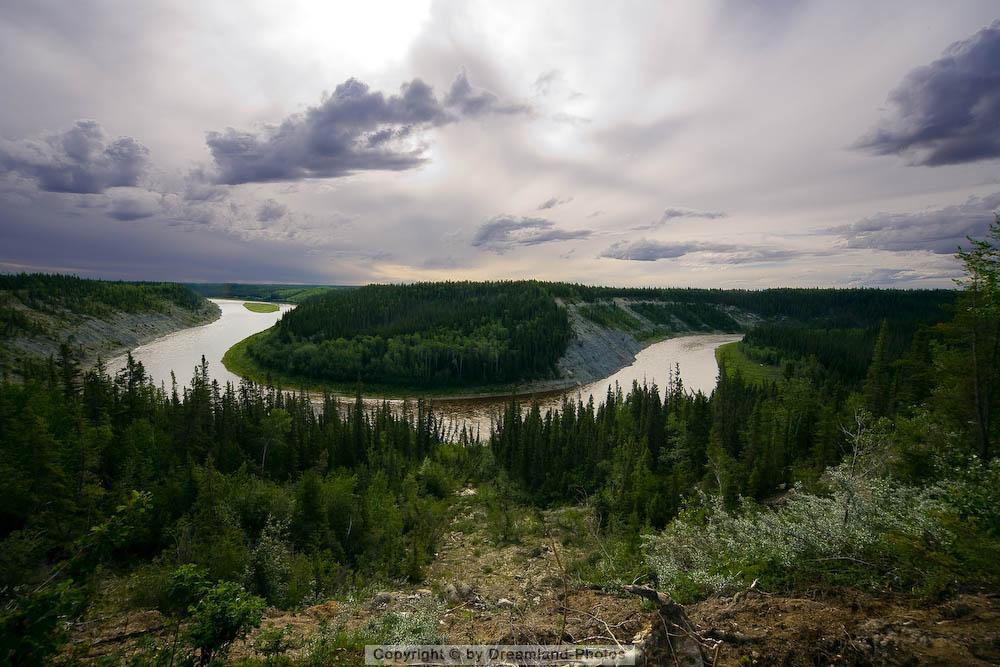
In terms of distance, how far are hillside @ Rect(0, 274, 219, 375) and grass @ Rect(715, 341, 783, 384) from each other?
17362cm

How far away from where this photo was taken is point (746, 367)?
140 meters

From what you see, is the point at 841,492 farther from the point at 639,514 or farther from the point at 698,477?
the point at 698,477

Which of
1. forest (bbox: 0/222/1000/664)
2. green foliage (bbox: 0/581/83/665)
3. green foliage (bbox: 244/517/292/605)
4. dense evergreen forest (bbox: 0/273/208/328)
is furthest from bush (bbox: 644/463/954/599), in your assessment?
dense evergreen forest (bbox: 0/273/208/328)

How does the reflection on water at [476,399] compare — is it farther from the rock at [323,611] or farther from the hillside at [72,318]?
the rock at [323,611]

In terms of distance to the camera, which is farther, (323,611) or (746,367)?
(746,367)

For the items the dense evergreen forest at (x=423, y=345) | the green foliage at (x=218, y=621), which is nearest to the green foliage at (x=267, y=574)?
the green foliage at (x=218, y=621)

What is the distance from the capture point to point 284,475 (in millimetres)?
49438

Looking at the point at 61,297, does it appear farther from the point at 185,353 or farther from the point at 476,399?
the point at 476,399

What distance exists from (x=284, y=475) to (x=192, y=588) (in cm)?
4726

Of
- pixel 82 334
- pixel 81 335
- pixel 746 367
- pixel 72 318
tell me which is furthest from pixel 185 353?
pixel 746 367

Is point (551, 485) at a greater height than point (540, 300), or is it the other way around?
point (540, 300)

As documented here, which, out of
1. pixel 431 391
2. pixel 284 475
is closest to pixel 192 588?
pixel 284 475

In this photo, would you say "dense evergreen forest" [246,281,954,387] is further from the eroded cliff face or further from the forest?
the forest

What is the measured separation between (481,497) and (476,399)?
66.8m
